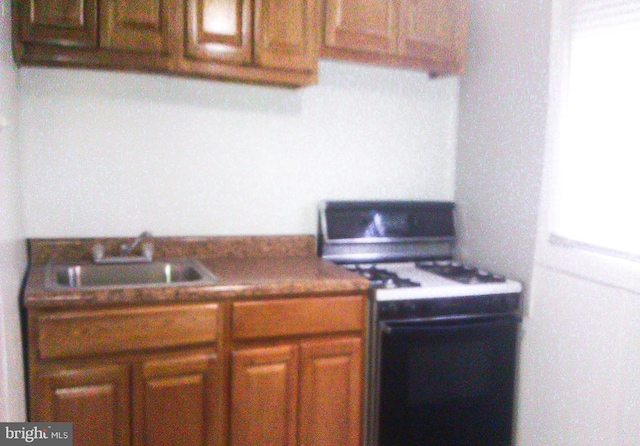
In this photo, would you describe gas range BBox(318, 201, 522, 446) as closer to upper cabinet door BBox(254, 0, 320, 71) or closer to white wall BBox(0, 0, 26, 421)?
upper cabinet door BBox(254, 0, 320, 71)

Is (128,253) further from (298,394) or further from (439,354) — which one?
(439,354)

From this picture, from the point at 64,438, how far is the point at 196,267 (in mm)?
733

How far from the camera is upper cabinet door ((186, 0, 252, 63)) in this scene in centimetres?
194

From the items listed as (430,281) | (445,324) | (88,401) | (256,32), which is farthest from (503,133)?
(88,401)

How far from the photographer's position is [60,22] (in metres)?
1.81

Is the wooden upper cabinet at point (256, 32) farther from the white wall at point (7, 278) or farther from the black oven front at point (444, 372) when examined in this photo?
the black oven front at point (444, 372)

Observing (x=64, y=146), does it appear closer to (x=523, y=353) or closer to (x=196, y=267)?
(x=196, y=267)

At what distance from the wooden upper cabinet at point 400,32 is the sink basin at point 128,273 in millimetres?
1032

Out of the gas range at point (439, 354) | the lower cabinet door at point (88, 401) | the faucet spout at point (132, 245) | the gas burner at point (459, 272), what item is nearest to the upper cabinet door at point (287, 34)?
the gas range at point (439, 354)

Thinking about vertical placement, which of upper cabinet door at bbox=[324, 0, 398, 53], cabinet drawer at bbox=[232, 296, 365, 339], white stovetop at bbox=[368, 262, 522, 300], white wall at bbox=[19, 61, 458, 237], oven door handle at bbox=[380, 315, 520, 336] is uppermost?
upper cabinet door at bbox=[324, 0, 398, 53]

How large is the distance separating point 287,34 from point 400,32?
1.70 feet

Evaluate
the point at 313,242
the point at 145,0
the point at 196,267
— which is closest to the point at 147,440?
the point at 196,267

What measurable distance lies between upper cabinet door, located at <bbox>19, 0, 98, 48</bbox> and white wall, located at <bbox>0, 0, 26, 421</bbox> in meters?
0.09

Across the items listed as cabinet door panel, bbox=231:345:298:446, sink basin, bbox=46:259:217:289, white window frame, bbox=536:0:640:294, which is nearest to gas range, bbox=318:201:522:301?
white window frame, bbox=536:0:640:294
